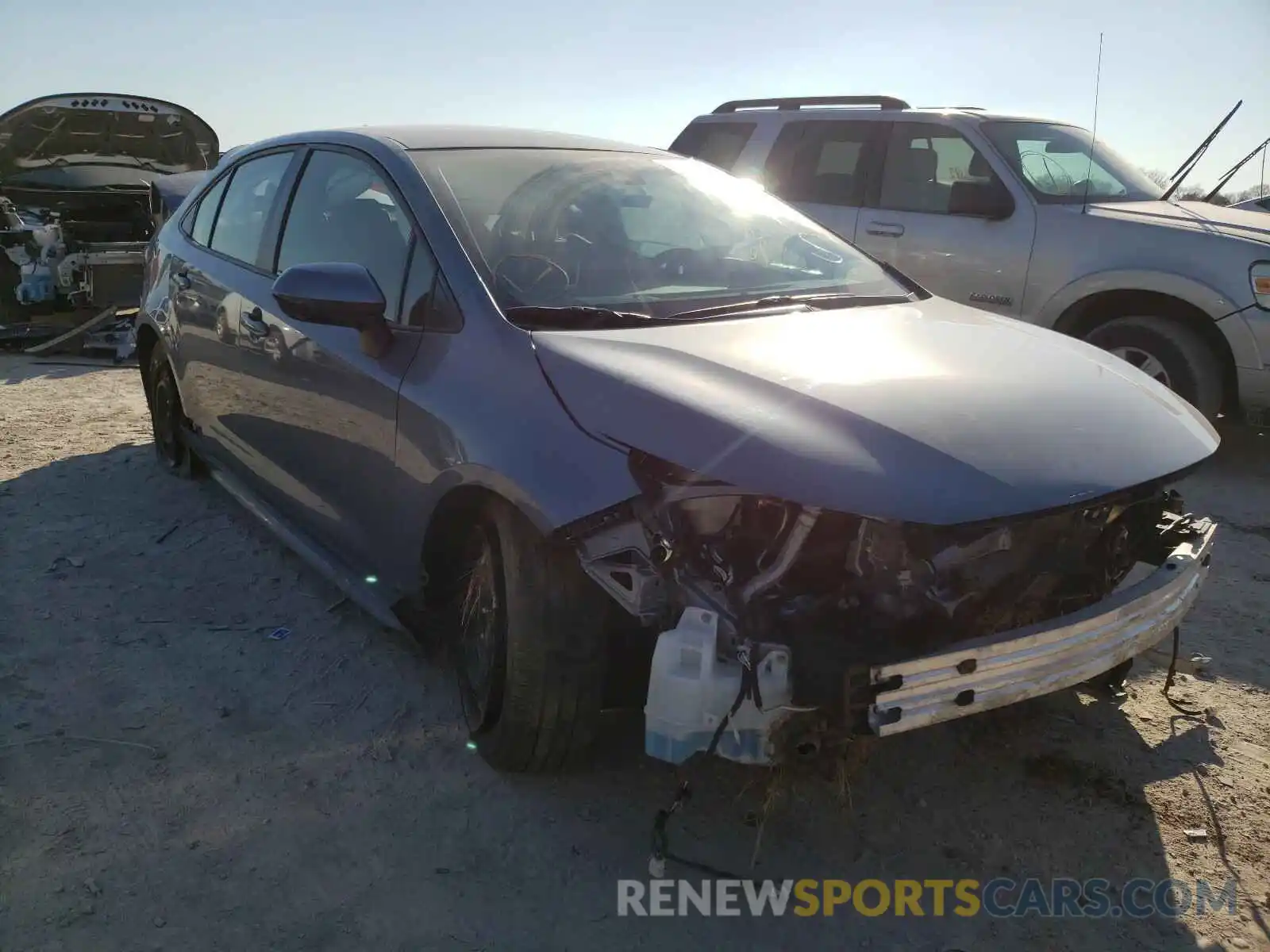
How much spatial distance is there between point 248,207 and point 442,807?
9.03 feet

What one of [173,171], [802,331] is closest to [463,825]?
[802,331]

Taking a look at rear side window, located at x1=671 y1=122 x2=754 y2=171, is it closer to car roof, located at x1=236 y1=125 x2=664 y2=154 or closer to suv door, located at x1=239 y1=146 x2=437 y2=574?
car roof, located at x1=236 y1=125 x2=664 y2=154

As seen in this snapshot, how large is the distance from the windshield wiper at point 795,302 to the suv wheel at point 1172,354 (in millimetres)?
2857

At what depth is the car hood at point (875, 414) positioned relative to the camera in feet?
7.01

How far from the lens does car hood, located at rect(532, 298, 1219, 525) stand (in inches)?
84.1

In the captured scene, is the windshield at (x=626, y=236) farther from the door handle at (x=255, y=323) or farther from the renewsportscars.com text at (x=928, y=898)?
the renewsportscars.com text at (x=928, y=898)

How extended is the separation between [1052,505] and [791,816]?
111 centimetres

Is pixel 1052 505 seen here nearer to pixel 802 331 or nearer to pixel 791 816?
pixel 802 331

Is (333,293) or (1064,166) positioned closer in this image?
(333,293)

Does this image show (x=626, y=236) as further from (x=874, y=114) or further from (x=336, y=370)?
(x=874, y=114)

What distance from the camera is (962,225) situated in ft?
21.3

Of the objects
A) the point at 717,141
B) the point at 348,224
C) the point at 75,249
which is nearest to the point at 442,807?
the point at 348,224

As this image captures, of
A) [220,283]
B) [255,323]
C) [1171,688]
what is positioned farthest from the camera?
[220,283]

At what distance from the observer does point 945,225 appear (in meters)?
6.54
